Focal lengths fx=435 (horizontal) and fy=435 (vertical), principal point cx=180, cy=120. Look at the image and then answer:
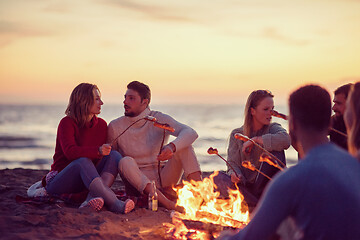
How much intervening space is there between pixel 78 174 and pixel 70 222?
92cm

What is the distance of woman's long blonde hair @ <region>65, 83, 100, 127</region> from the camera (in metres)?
5.64

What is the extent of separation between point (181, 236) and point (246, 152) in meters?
1.76

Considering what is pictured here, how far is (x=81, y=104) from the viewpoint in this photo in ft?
18.5

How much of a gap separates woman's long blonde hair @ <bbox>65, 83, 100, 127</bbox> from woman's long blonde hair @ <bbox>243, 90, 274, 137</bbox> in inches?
83.0

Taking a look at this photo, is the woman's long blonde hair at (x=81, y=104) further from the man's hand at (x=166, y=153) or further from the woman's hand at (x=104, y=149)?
the man's hand at (x=166, y=153)

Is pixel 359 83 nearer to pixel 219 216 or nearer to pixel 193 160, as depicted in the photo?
pixel 219 216

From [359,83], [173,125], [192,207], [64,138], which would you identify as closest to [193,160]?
[173,125]

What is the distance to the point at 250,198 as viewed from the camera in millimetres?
5766

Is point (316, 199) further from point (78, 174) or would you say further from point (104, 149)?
point (78, 174)

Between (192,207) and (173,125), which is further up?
(173,125)

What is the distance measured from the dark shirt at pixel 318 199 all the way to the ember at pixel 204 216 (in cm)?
205

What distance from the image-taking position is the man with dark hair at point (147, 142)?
6.01m

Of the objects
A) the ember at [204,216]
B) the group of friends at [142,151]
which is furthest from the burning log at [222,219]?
the group of friends at [142,151]

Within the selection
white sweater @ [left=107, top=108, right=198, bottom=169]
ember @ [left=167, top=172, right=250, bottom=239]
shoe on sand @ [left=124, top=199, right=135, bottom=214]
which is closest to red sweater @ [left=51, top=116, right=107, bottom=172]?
white sweater @ [left=107, top=108, right=198, bottom=169]
